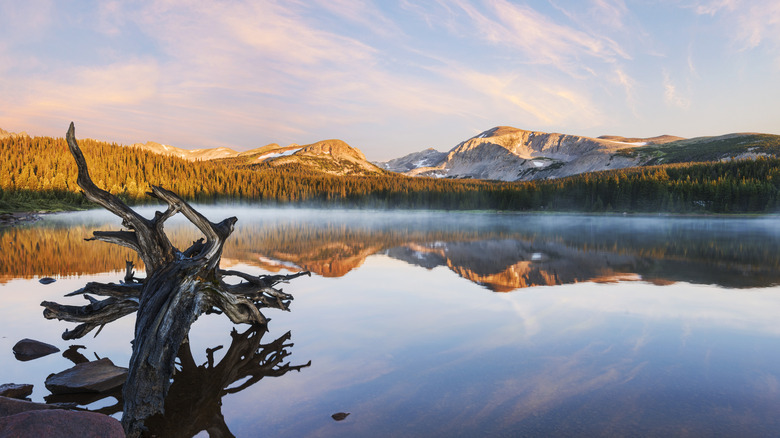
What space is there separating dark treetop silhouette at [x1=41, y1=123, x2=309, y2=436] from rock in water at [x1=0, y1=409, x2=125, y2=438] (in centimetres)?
174

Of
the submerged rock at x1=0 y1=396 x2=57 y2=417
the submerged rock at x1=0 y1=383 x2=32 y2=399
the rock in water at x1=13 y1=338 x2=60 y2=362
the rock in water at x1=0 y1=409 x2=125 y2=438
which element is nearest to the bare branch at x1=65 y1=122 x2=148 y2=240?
the submerged rock at x1=0 y1=383 x2=32 y2=399

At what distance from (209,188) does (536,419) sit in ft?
549

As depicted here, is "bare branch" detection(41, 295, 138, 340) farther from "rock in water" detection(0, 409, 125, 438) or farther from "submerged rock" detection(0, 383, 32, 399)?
"rock in water" detection(0, 409, 125, 438)

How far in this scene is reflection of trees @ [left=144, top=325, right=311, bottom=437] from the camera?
6708 mm

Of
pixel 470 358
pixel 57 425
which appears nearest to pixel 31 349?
pixel 57 425

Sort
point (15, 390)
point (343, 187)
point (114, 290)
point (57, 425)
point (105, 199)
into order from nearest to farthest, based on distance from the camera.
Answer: point (57, 425) < point (15, 390) < point (105, 199) < point (114, 290) < point (343, 187)

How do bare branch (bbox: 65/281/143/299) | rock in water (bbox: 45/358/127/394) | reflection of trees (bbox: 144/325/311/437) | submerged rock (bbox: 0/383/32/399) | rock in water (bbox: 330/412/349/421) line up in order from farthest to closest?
bare branch (bbox: 65/281/143/299)
rock in water (bbox: 45/358/127/394)
submerged rock (bbox: 0/383/32/399)
rock in water (bbox: 330/412/349/421)
reflection of trees (bbox: 144/325/311/437)

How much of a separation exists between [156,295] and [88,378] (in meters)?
1.96

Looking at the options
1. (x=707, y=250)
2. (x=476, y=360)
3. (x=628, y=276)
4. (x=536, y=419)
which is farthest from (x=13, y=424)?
(x=707, y=250)

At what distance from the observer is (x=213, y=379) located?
8.50m

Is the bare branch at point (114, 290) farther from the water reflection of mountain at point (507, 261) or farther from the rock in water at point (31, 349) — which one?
the water reflection of mountain at point (507, 261)

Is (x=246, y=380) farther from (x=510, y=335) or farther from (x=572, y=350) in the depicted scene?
(x=572, y=350)

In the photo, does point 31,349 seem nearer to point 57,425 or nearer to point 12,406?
point 12,406

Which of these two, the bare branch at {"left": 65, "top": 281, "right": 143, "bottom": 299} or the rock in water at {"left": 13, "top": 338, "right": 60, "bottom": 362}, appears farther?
the bare branch at {"left": 65, "top": 281, "right": 143, "bottom": 299}
